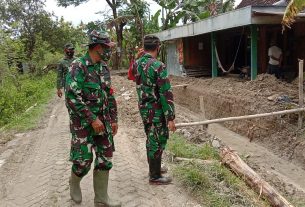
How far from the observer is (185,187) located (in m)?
4.73

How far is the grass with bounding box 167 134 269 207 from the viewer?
4297 millimetres

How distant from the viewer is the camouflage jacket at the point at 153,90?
4484mm

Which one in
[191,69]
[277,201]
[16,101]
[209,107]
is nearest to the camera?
[277,201]

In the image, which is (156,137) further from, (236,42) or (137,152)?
(236,42)

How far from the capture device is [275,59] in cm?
1263

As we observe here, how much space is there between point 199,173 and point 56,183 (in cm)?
183

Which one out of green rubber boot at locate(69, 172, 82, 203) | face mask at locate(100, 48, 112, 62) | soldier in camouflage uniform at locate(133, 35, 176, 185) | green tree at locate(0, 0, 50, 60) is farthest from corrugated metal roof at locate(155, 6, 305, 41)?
green tree at locate(0, 0, 50, 60)

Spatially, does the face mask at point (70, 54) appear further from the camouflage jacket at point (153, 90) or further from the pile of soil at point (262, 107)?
the pile of soil at point (262, 107)

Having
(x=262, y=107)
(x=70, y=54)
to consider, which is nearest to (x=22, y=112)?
(x=70, y=54)

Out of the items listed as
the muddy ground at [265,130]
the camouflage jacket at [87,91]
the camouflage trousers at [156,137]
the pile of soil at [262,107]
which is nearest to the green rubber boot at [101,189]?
the camouflage jacket at [87,91]

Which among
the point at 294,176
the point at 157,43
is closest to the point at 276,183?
the point at 294,176

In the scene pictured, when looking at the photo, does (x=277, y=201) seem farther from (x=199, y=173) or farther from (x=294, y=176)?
(x=294, y=176)

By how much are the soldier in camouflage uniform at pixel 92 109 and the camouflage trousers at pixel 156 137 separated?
2.65ft

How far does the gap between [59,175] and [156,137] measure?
156 centimetres
